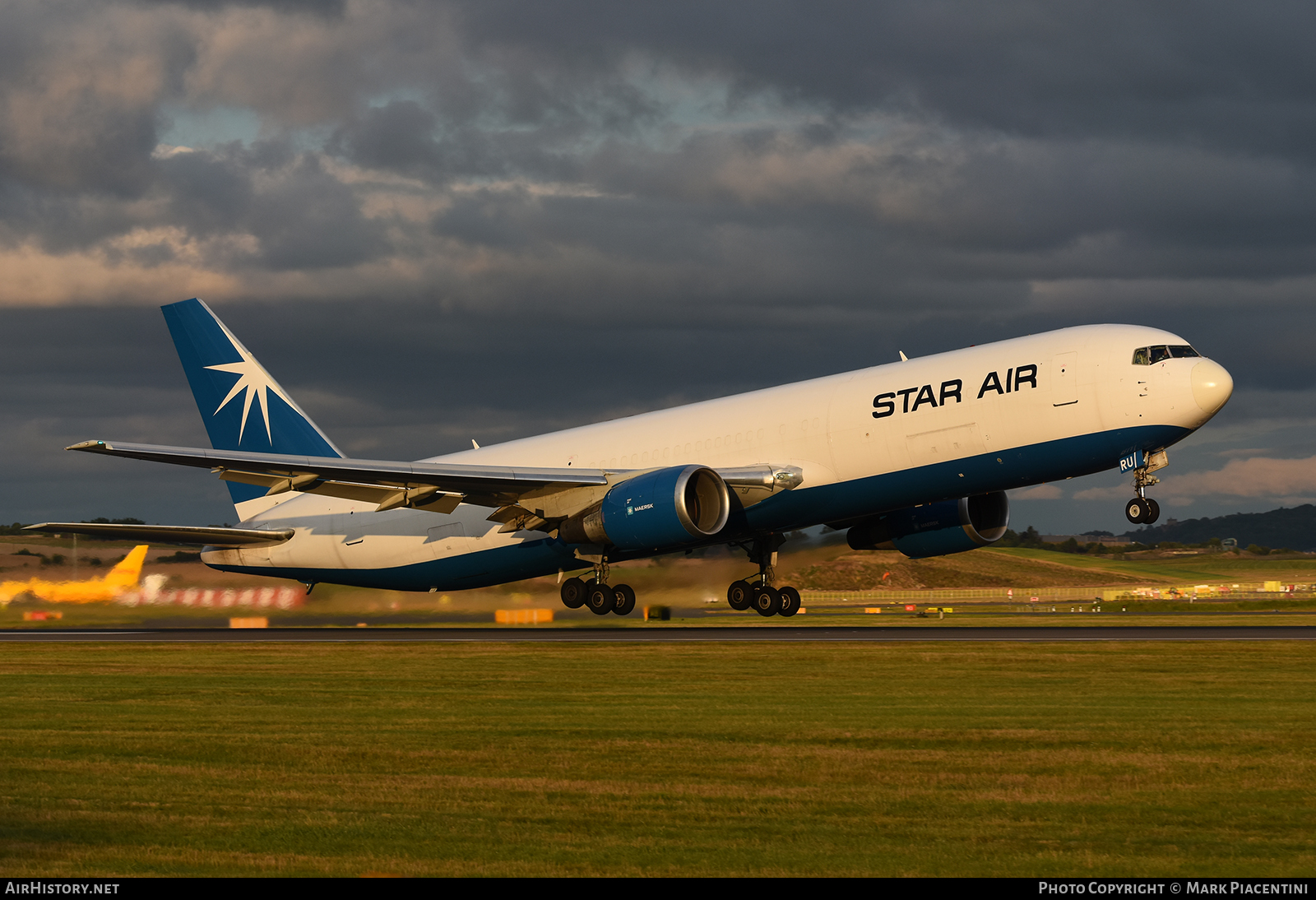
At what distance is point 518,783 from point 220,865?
4360 millimetres

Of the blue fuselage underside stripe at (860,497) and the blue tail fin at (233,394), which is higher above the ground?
the blue tail fin at (233,394)

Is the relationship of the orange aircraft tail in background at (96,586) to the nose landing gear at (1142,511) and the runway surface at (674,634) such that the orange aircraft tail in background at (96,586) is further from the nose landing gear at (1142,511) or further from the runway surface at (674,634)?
the nose landing gear at (1142,511)

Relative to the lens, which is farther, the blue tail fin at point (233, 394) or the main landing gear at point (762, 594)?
the blue tail fin at point (233, 394)

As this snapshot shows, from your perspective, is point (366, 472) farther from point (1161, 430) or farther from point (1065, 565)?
point (1065, 565)

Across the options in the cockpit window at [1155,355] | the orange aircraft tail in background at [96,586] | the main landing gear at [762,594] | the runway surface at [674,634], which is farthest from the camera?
the orange aircraft tail in background at [96,586]

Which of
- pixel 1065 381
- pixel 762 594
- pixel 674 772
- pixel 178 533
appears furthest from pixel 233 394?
pixel 674 772

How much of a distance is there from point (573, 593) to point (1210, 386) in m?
20.0

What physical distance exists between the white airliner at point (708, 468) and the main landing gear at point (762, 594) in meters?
0.06

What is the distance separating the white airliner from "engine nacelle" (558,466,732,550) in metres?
0.05

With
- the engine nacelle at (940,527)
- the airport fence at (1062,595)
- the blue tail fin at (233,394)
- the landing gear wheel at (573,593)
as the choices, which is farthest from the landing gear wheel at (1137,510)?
the airport fence at (1062,595)

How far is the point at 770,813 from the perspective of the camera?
12.8 m

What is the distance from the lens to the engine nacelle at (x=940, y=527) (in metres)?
43.1

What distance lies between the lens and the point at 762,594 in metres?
45.6
